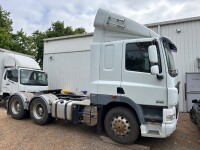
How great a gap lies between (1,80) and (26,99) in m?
3.65

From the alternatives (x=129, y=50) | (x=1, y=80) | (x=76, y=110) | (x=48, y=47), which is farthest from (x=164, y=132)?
(x=48, y=47)

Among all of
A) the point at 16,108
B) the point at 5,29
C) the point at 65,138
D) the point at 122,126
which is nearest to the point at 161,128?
the point at 122,126

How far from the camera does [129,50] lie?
498 cm

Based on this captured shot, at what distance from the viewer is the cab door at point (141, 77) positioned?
177 inches

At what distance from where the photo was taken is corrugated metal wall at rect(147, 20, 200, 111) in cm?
979

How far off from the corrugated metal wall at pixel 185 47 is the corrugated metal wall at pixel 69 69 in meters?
5.50

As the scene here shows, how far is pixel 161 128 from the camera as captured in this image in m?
4.44

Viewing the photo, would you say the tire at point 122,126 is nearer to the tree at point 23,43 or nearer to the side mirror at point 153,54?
the side mirror at point 153,54

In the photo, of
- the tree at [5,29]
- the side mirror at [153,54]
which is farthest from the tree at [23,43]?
the side mirror at [153,54]

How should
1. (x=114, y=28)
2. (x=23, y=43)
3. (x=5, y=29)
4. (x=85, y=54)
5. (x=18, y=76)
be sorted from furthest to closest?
(x=23, y=43), (x=5, y=29), (x=85, y=54), (x=18, y=76), (x=114, y=28)

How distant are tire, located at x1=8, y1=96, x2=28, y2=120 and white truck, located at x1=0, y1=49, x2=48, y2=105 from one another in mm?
1485

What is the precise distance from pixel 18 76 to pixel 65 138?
16.9 feet

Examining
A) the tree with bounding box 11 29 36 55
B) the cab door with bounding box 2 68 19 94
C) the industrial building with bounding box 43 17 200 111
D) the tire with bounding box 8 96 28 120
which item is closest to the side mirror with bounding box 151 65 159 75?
the tire with bounding box 8 96 28 120

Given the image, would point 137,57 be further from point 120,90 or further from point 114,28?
point 114,28
